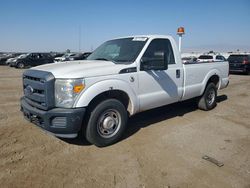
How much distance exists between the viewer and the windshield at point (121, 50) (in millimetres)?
4184

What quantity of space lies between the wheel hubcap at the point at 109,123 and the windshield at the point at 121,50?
1.03 metres

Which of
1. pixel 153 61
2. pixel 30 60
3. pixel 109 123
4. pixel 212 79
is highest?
pixel 30 60

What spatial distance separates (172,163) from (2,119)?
4232 millimetres

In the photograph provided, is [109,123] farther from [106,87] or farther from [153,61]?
[153,61]

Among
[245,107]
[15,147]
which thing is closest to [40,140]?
[15,147]

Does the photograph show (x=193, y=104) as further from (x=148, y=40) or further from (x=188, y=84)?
(x=148, y=40)

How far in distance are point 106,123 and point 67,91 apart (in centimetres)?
98

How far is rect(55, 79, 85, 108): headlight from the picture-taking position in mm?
3201

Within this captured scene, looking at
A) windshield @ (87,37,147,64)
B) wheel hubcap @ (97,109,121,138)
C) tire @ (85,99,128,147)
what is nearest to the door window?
windshield @ (87,37,147,64)

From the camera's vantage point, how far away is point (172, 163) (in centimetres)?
323

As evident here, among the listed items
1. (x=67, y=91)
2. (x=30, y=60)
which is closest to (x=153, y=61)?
(x=67, y=91)

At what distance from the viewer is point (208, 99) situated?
621cm

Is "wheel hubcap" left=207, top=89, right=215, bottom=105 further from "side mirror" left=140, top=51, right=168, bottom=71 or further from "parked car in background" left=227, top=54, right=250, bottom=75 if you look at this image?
"parked car in background" left=227, top=54, right=250, bottom=75

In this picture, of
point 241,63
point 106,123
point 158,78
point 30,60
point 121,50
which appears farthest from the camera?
point 30,60
